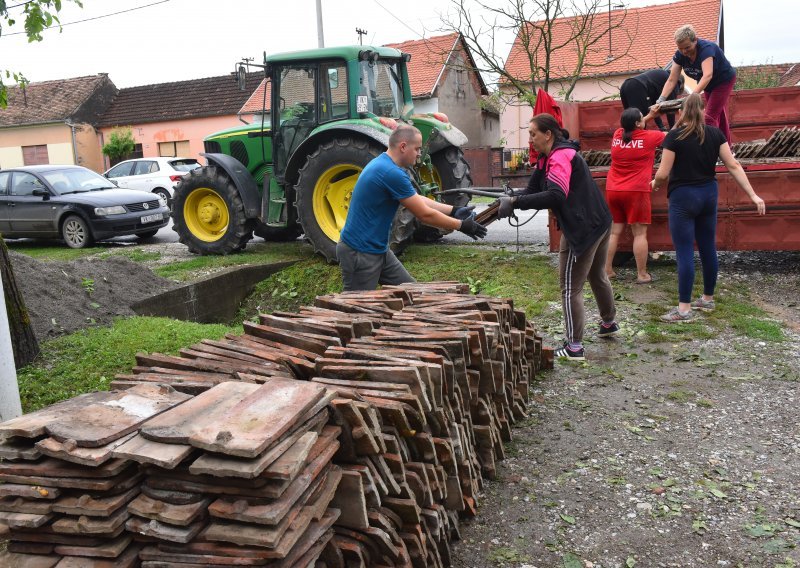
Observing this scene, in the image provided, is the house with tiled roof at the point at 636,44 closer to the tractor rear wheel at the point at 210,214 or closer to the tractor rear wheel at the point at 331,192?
the tractor rear wheel at the point at 210,214

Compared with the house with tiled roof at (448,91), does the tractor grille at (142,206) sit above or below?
below

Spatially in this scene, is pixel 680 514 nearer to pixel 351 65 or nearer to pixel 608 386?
pixel 608 386

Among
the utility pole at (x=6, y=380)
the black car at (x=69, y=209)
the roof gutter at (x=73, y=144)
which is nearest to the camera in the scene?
the utility pole at (x=6, y=380)

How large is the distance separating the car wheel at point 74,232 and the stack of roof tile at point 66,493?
11.7 m

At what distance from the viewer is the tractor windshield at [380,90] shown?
32.3ft

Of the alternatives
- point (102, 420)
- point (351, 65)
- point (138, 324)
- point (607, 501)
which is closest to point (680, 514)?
point (607, 501)

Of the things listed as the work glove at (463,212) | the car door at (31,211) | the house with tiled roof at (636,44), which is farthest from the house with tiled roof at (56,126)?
the work glove at (463,212)

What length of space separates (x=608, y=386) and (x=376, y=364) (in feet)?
9.06

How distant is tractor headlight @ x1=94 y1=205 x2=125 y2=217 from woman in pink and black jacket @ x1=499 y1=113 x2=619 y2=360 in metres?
9.45

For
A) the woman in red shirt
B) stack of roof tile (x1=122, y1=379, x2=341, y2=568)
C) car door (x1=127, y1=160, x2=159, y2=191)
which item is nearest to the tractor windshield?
the woman in red shirt

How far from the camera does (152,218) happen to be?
13.9 meters

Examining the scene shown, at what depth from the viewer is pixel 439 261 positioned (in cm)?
999

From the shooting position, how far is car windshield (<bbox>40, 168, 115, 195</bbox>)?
1385 centimetres

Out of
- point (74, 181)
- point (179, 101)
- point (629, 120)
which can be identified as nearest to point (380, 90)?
point (629, 120)
